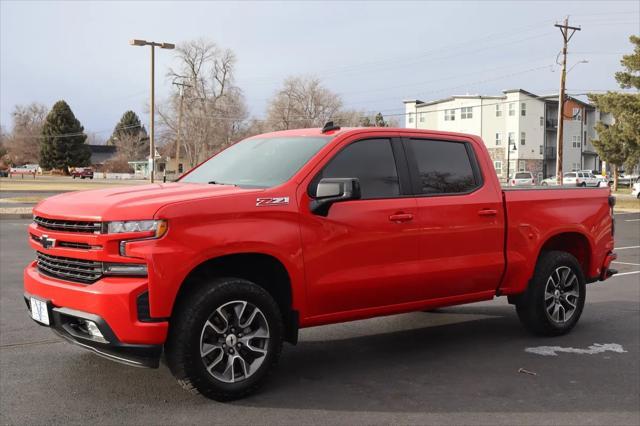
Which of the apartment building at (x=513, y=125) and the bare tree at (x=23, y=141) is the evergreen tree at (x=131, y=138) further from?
the apartment building at (x=513, y=125)

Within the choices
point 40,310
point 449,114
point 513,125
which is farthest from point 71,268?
point 449,114

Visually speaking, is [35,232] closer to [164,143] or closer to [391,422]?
[391,422]

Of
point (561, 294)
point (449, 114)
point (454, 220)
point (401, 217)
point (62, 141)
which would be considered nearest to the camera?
point (401, 217)

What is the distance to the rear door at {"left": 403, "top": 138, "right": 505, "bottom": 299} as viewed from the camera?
5359 millimetres

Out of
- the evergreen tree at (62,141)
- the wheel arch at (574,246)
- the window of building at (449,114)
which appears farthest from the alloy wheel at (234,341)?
the evergreen tree at (62,141)

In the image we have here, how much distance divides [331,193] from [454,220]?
142 centimetres

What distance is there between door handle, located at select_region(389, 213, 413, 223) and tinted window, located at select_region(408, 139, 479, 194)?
0.32 metres

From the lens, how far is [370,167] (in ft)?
17.1

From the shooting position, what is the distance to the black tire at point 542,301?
619cm

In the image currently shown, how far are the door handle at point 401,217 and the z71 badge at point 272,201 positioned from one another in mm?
948

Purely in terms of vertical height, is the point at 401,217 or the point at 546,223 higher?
the point at 401,217

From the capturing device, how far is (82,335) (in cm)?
425

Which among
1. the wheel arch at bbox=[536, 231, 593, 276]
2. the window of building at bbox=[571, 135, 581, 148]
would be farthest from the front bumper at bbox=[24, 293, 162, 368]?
the window of building at bbox=[571, 135, 581, 148]

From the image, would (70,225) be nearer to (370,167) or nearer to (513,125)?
(370,167)
